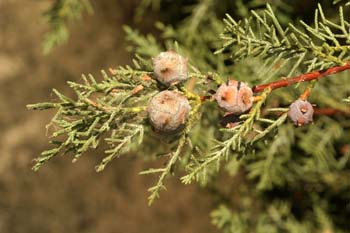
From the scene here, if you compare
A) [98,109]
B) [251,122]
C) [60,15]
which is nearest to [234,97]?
[251,122]

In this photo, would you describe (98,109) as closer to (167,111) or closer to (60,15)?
(167,111)

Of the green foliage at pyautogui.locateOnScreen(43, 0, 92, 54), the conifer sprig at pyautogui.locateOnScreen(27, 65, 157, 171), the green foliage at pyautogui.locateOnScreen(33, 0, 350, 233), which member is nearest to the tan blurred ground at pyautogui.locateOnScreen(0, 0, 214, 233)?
the green foliage at pyautogui.locateOnScreen(33, 0, 350, 233)

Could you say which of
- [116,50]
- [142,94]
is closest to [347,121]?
[142,94]

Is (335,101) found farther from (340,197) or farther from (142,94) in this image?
(142,94)

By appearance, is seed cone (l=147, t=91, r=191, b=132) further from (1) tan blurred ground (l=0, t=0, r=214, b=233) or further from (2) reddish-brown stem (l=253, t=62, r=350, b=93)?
(1) tan blurred ground (l=0, t=0, r=214, b=233)

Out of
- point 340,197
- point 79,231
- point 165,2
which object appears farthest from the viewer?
point 79,231

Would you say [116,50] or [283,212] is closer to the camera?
[283,212]
